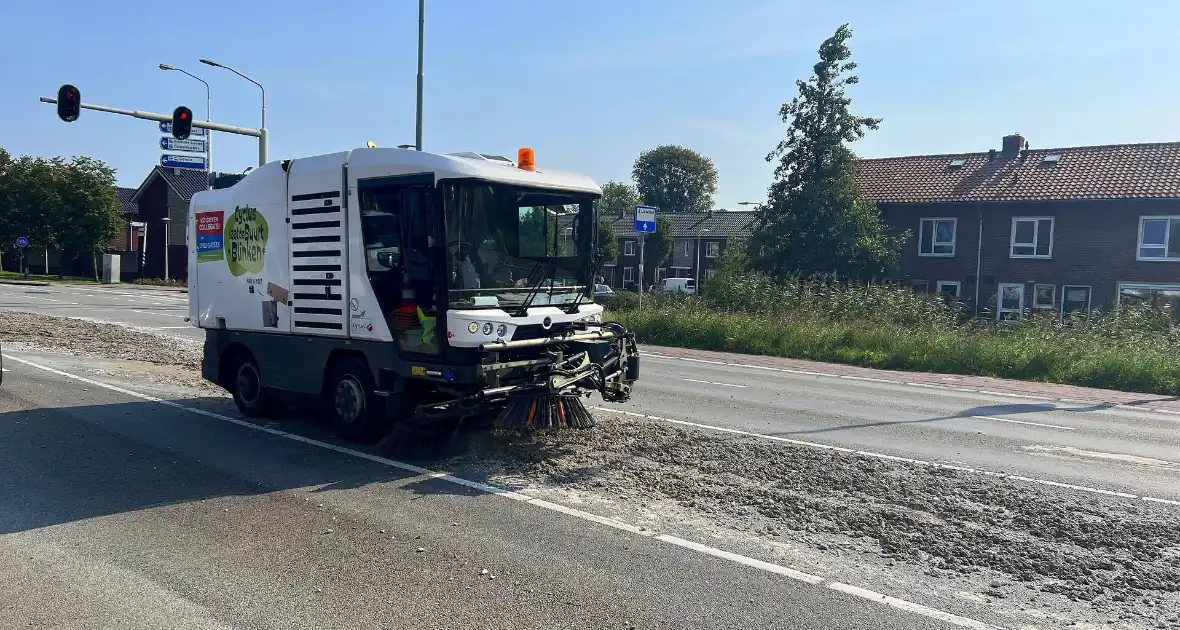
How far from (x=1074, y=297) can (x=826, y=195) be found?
32.6ft

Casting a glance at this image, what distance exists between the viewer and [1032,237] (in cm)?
3353

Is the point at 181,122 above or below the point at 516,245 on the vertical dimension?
above

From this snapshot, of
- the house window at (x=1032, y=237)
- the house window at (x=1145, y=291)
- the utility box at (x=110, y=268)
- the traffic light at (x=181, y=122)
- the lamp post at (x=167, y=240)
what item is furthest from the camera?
the lamp post at (x=167, y=240)

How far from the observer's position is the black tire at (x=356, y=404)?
850 centimetres

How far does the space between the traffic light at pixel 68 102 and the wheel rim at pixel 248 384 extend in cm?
1428

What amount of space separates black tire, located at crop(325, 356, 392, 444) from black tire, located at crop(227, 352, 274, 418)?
1464 mm

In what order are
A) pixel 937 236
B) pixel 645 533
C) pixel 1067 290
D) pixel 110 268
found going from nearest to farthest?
pixel 645 533
pixel 1067 290
pixel 937 236
pixel 110 268

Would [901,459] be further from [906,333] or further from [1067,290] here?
[1067,290]

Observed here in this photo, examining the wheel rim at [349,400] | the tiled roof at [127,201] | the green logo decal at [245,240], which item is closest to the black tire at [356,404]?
the wheel rim at [349,400]

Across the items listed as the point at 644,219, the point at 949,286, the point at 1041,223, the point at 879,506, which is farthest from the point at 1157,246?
the point at 879,506

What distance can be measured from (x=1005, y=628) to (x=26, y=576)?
5.42 metres

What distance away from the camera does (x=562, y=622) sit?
448 centimetres

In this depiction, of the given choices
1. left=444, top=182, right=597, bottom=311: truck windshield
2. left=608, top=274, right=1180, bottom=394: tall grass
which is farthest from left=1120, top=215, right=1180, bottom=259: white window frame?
left=444, top=182, right=597, bottom=311: truck windshield

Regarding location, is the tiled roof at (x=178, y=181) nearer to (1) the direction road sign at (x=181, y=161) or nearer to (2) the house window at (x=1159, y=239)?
(1) the direction road sign at (x=181, y=161)
